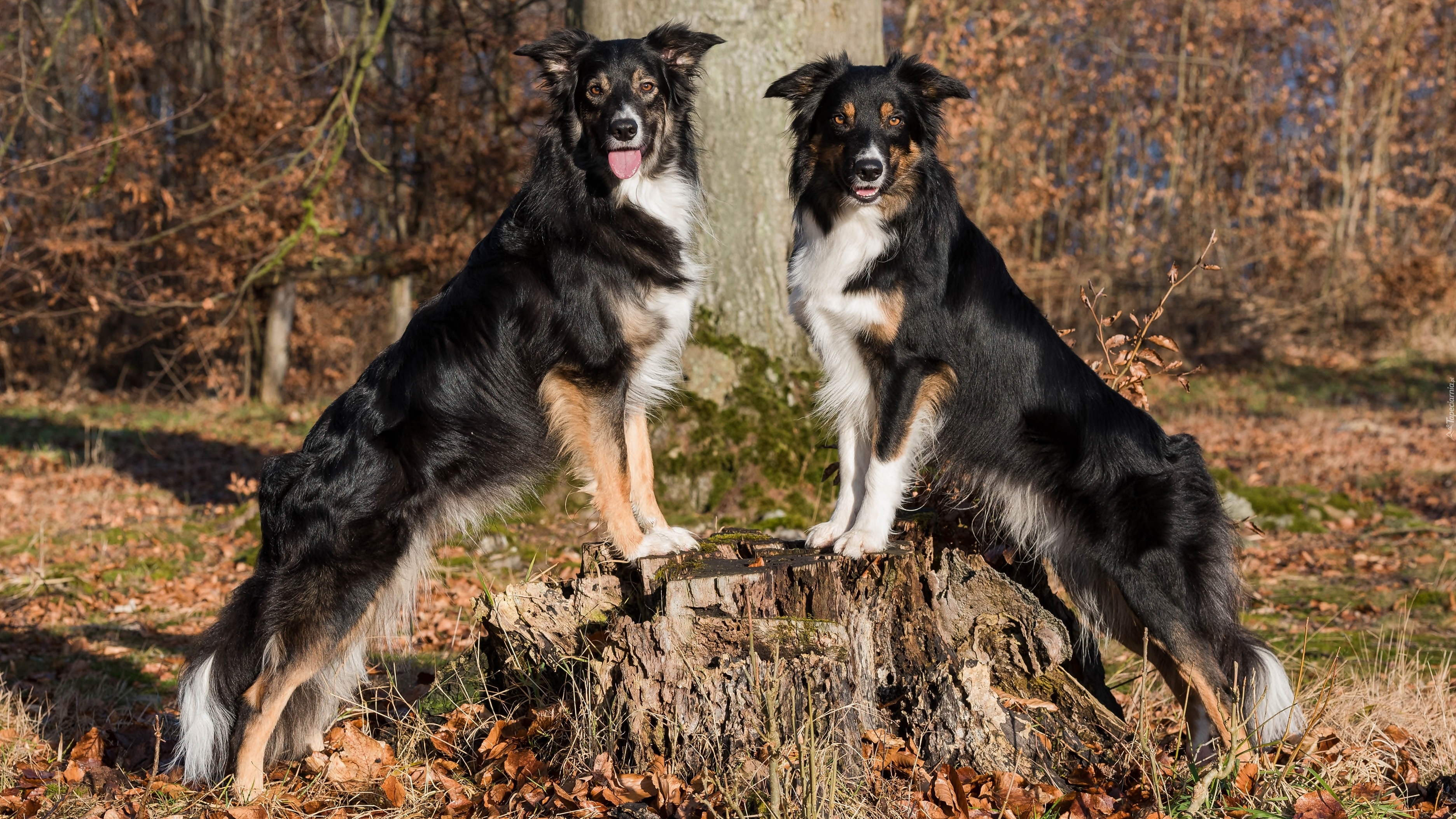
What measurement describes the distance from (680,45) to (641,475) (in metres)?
1.67

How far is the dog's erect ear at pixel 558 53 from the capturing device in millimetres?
3951

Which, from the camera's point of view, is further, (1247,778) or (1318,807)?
(1247,778)

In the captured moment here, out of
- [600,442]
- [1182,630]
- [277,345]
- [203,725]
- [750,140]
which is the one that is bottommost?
[277,345]

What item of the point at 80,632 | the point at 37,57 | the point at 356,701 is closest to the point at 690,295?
the point at 356,701

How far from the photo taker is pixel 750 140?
21.1 ft

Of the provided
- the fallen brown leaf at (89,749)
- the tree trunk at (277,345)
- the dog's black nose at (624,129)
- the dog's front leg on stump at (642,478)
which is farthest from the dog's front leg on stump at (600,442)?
the tree trunk at (277,345)

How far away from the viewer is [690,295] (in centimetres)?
412

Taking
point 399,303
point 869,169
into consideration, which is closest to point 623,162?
point 869,169

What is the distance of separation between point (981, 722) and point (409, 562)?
6.45 ft

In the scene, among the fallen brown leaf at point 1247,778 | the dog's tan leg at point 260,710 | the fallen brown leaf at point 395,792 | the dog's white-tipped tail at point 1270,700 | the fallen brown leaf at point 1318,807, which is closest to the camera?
the fallen brown leaf at point 1318,807

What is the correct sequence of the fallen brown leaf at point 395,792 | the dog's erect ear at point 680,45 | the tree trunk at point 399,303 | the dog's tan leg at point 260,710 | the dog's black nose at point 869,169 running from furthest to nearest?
the tree trunk at point 399,303, the dog's erect ear at point 680,45, the dog's black nose at point 869,169, the dog's tan leg at point 260,710, the fallen brown leaf at point 395,792

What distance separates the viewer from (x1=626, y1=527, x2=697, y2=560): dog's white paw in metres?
3.88

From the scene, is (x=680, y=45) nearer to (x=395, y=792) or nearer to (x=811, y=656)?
(x=811, y=656)

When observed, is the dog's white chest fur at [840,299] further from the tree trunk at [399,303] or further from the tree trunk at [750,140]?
the tree trunk at [399,303]
